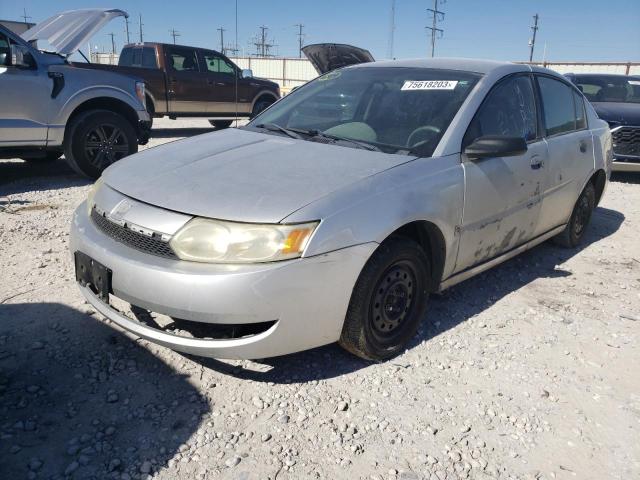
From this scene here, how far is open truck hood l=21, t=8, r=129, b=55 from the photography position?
6.65 meters

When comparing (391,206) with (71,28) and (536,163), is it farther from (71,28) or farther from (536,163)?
(71,28)

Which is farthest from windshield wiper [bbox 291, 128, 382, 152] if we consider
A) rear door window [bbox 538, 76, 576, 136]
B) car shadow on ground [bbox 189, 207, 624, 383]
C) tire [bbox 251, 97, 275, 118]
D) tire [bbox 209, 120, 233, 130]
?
tire [bbox 209, 120, 233, 130]

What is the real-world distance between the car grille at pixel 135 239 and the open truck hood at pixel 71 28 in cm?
499

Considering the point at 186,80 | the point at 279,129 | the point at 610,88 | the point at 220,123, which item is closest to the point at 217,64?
the point at 186,80

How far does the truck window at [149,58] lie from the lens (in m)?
11.4

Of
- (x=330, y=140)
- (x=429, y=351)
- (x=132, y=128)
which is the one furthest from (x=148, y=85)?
(x=429, y=351)

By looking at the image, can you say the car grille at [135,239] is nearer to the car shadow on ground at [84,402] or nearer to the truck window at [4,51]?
the car shadow on ground at [84,402]

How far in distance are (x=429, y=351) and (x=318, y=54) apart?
25.3 feet

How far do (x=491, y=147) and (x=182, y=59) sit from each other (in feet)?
33.3

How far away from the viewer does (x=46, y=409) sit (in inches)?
91.6

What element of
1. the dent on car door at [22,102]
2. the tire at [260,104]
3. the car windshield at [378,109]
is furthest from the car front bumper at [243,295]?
the tire at [260,104]

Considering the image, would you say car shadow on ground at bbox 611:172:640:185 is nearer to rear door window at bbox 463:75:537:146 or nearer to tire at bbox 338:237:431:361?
rear door window at bbox 463:75:537:146

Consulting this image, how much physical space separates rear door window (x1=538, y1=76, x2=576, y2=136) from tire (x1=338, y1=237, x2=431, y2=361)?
1.84m

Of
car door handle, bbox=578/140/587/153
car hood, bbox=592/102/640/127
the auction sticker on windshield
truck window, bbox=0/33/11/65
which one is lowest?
car door handle, bbox=578/140/587/153
